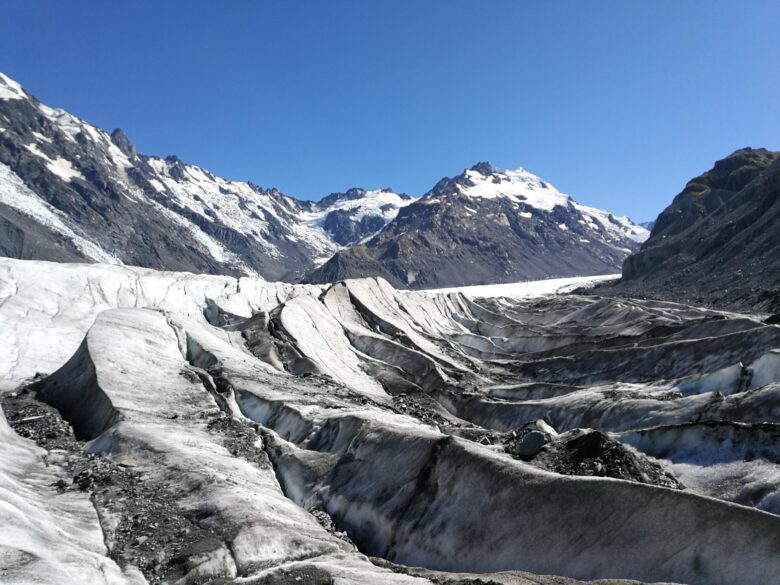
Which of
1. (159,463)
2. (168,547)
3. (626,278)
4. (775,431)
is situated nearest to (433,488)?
(168,547)

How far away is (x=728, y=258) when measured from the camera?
124 m

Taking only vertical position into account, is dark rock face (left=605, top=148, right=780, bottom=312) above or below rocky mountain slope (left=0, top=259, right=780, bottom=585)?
above

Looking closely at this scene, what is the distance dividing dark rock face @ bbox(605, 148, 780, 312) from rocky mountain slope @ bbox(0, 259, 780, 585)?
175 ft

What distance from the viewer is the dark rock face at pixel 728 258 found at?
313ft

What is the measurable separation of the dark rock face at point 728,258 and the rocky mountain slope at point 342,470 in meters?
53.4

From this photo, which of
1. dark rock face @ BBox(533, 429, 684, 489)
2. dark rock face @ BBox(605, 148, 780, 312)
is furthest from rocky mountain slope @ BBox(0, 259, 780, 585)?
dark rock face @ BBox(605, 148, 780, 312)

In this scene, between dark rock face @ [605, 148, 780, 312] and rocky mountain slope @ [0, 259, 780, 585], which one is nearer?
rocky mountain slope @ [0, 259, 780, 585]

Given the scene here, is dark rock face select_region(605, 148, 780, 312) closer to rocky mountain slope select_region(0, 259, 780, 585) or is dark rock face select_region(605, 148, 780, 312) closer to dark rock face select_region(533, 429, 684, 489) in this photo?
rocky mountain slope select_region(0, 259, 780, 585)

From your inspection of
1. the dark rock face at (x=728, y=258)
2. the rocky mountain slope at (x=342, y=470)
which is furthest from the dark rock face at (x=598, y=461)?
the dark rock face at (x=728, y=258)

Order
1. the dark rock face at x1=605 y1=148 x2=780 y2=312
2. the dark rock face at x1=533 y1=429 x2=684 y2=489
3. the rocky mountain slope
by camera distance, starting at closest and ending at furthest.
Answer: the rocky mountain slope < the dark rock face at x1=533 y1=429 x2=684 y2=489 < the dark rock face at x1=605 y1=148 x2=780 y2=312

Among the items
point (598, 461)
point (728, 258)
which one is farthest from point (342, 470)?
point (728, 258)

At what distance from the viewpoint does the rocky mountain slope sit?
12.0 metres

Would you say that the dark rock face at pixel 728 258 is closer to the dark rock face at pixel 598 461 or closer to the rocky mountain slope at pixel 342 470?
the rocky mountain slope at pixel 342 470

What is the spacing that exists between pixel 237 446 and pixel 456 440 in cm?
867
